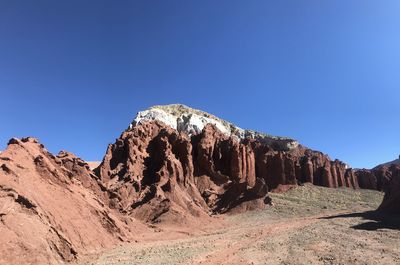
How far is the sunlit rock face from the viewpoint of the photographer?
124312 mm

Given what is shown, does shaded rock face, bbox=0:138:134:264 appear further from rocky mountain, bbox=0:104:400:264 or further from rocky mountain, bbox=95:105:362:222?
rocky mountain, bbox=95:105:362:222

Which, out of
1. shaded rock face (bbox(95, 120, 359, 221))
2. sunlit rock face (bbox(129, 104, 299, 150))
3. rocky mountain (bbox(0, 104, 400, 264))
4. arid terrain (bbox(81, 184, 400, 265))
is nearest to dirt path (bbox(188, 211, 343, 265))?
arid terrain (bbox(81, 184, 400, 265))

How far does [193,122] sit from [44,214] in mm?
96735

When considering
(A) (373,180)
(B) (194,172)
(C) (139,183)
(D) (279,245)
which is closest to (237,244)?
(D) (279,245)

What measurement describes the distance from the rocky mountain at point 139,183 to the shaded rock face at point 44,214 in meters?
0.09

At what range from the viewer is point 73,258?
31.6m

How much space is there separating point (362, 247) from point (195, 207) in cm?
3160

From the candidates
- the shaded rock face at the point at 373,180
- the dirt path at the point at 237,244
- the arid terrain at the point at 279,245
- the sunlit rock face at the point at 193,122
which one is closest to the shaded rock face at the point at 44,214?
the arid terrain at the point at 279,245

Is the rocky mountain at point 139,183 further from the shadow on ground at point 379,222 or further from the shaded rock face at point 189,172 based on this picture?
the shadow on ground at point 379,222

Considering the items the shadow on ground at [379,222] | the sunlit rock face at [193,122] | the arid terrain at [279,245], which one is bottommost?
the arid terrain at [279,245]

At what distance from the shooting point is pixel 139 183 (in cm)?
6744

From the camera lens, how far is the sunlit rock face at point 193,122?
12431 centimetres

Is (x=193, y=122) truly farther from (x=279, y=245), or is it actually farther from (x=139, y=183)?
A: (x=279, y=245)

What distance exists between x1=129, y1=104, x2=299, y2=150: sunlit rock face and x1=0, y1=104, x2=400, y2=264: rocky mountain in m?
0.56
